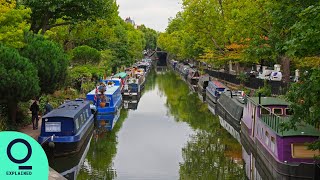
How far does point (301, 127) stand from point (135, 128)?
1806 cm

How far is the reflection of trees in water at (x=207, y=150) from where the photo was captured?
2158 cm

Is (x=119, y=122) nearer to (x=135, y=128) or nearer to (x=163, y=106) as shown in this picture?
(x=135, y=128)

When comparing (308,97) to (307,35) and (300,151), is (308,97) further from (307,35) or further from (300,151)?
(300,151)

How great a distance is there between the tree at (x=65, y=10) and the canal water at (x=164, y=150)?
375 inches

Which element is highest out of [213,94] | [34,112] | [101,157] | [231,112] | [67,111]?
[67,111]

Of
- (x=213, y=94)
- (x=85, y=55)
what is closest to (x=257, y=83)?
(x=213, y=94)

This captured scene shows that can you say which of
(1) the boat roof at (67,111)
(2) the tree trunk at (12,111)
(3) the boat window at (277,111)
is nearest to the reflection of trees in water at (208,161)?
(3) the boat window at (277,111)

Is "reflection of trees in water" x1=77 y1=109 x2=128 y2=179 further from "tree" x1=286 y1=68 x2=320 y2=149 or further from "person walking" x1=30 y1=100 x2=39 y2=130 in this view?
"tree" x1=286 y1=68 x2=320 y2=149

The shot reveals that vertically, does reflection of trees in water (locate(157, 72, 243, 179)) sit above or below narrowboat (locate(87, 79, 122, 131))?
below

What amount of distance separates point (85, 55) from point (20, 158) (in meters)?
47.3

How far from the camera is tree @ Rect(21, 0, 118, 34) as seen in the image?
1351 inches

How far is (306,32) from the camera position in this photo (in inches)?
499

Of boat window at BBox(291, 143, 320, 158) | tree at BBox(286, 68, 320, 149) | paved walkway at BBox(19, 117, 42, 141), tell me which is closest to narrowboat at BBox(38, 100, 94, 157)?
paved walkway at BBox(19, 117, 42, 141)

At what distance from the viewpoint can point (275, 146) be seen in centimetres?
1834
